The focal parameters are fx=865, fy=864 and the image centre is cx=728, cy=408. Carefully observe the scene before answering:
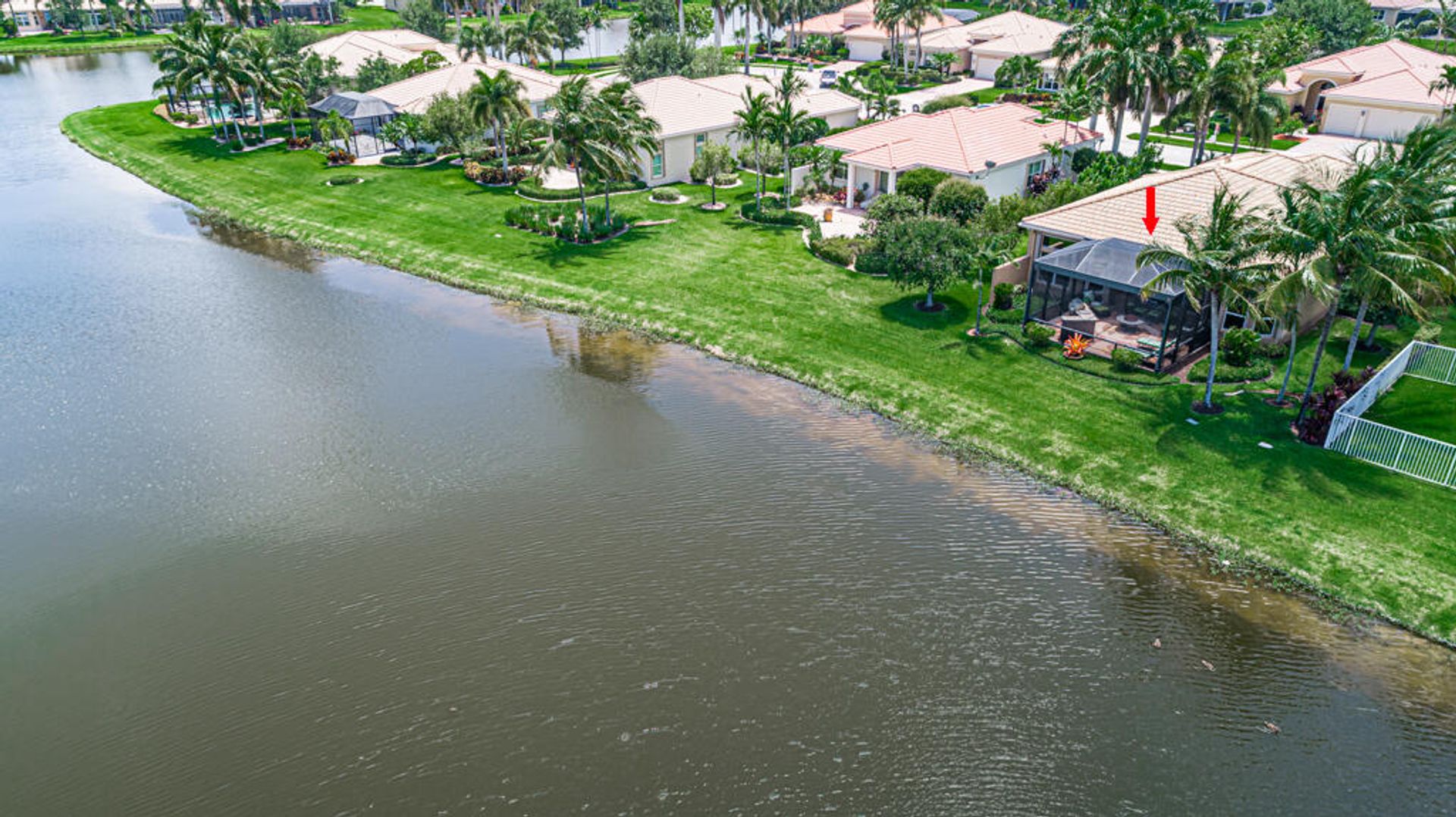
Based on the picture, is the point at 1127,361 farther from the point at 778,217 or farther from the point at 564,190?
the point at 564,190

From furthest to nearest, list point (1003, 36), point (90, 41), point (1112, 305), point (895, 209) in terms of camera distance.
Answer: point (90, 41)
point (1003, 36)
point (895, 209)
point (1112, 305)

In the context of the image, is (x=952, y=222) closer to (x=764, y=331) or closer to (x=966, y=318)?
(x=966, y=318)

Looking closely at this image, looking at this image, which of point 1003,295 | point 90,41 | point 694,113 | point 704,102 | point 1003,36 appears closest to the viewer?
point 1003,295

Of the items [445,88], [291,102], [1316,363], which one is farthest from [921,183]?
[291,102]

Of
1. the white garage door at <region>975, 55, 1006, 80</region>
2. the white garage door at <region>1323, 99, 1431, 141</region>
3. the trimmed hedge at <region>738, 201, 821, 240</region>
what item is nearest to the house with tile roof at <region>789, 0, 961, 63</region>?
the white garage door at <region>975, 55, 1006, 80</region>

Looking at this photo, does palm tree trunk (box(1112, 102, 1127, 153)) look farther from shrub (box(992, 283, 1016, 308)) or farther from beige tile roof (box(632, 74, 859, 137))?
shrub (box(992, 283, 1016, 308))

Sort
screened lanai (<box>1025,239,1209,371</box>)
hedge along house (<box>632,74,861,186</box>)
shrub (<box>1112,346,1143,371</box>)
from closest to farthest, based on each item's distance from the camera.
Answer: shrub (<box>1112,346,1143,371</box>)
screened lanai (<box>1025,239,1209,371</box>)
hedge along house (<box>632,74,861,186</box>)

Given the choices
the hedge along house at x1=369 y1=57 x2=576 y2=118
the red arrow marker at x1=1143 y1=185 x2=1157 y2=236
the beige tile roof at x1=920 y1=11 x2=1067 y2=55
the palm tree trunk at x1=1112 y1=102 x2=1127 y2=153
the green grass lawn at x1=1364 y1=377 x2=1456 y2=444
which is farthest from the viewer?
the beige tile roof at x1=920 y1=11 x2=1067 y2=55
